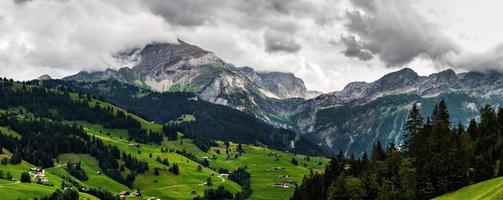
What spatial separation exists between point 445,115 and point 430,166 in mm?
28381

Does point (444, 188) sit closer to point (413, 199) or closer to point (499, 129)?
point (413, 199)

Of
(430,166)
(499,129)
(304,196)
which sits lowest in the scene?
(304,196)

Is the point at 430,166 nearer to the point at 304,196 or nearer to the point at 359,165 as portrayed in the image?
the point at 359,165

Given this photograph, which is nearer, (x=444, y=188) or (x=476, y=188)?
(x=476, y=188)

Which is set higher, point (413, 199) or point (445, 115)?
point (445, 115)

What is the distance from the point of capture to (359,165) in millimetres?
150750

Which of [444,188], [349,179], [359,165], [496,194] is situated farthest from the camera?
[359,165]

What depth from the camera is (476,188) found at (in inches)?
3952

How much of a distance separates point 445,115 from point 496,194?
250 feet

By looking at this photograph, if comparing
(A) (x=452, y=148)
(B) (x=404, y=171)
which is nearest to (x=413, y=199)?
(B) (x=404, y=171)

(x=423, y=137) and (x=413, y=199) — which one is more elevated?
(x=423, y=137)

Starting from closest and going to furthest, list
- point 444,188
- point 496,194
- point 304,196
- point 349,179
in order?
1. point 496,194
2. point 444,188
3. point 349,179
4. point 304,196

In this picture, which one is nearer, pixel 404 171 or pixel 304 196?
pixel 404 171

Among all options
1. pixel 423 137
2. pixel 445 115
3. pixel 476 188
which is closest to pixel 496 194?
pixel 476 188
